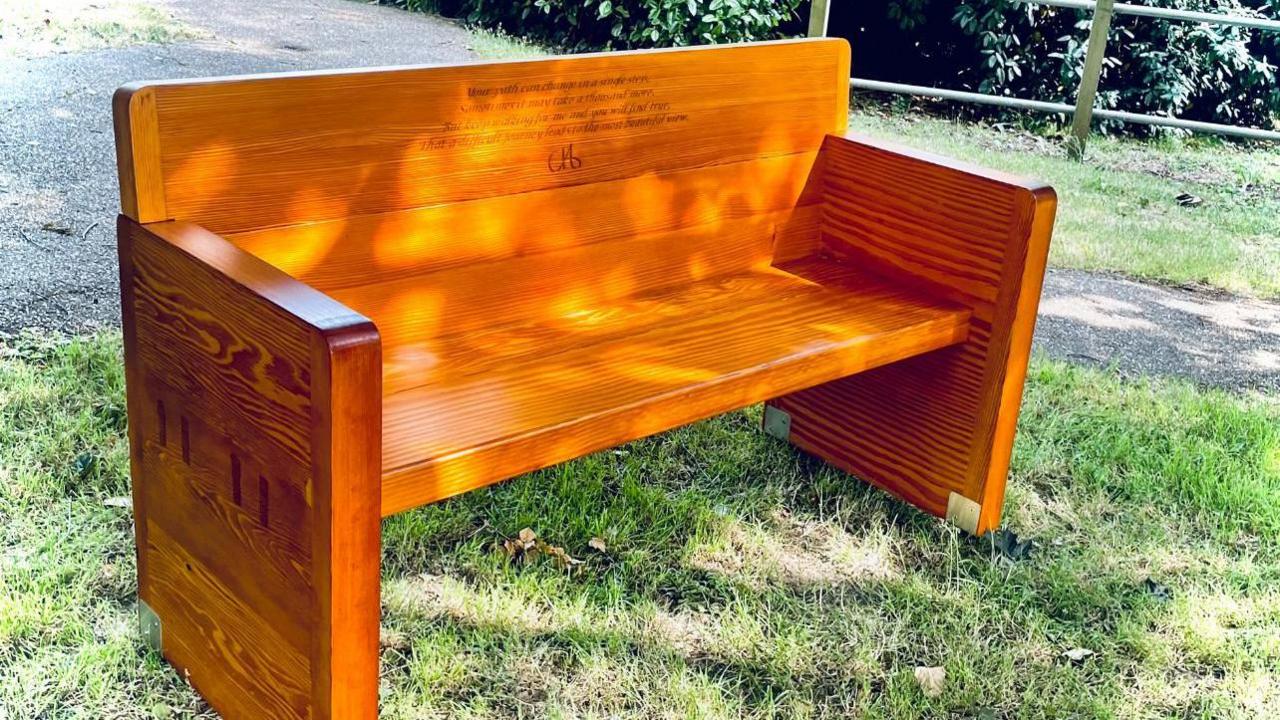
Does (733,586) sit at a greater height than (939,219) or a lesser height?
lesser

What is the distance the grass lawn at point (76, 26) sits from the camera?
22.3 feet

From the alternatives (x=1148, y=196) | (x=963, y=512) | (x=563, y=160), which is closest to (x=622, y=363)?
(x=563, y=160)

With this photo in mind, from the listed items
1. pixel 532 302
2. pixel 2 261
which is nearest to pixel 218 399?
pixel 532 302

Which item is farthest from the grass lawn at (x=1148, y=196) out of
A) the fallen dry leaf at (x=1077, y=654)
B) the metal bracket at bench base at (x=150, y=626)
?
the metal bracket at bench base at (x=150, y=626)

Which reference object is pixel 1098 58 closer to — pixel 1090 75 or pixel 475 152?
pixel 1090 75

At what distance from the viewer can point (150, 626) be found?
7.92 ft

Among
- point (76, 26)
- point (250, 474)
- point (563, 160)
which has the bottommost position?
point (250, 474)

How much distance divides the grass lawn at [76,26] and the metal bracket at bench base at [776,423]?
482 centimetres

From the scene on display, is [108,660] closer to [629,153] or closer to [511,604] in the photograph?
[511,604]

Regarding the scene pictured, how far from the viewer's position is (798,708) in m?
2.42

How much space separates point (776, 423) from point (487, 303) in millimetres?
1143

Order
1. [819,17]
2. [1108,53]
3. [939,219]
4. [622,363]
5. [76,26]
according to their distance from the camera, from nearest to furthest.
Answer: [622,363]
[939,219]
[76,26]
[819,17]
[1108,53]

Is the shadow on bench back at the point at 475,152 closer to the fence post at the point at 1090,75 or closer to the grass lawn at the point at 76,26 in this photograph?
the fence post at the point at 1090,75

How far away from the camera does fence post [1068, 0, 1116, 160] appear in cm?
720
